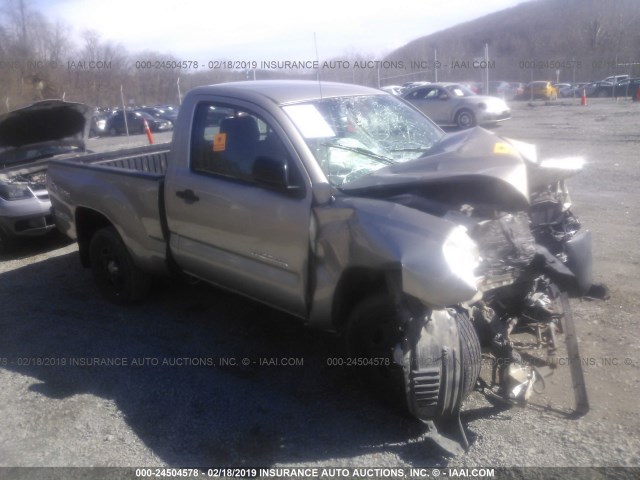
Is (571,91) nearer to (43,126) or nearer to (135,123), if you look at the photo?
(135,123)

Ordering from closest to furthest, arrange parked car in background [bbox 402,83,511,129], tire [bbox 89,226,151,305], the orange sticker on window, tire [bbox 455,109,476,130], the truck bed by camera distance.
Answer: the orange sticker on window, the truck bed, tire [bbox 89,226,151,305], parked car in background [bbox 402,83,511,129], tire [bbox 455,109,476,130]

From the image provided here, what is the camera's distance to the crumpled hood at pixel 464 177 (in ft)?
10.8

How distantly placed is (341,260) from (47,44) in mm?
31287

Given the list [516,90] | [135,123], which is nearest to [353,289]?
[135,123]

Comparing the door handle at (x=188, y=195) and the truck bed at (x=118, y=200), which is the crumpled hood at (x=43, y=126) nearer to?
the truck bed at (x=118, y=200)

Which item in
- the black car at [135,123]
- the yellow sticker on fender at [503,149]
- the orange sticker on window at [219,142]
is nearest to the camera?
the yellow sticker on fender at [503,149]

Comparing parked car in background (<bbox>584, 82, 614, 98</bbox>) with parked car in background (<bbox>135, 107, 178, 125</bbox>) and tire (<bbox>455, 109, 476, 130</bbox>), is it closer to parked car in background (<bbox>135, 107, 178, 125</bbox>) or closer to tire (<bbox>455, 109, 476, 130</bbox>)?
tire (<bbox>455, 109, 476, 130</bbox>)

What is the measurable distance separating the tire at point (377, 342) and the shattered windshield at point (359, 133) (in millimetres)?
817

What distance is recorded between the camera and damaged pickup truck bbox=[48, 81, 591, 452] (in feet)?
10.4

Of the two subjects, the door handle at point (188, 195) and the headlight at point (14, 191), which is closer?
the door handle at point (188, 195)

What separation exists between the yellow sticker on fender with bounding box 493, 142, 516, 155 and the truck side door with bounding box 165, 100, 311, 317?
45.8 inches

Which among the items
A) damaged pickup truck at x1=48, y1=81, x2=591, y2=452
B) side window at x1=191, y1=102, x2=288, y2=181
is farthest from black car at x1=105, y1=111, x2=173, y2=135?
side window at x1=191, y1=102, x2=288, y2=181

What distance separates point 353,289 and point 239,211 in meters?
0.96

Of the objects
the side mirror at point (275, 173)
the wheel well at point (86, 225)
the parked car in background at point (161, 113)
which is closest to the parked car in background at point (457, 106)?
the parked car in background at point (161, 113)
